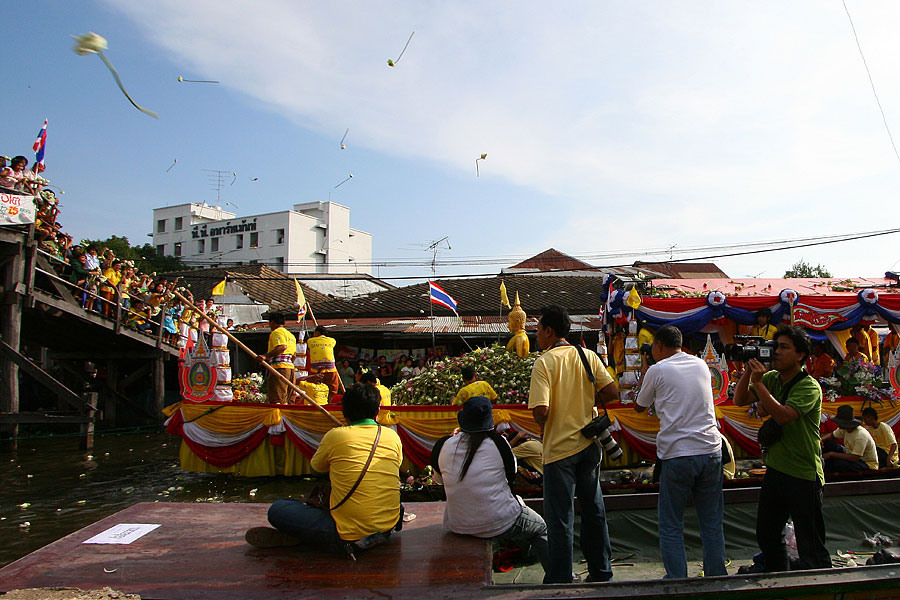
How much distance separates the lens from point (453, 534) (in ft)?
13.8

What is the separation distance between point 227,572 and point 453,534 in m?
1.48

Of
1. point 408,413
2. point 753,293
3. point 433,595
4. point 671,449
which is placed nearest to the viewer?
point 433,595

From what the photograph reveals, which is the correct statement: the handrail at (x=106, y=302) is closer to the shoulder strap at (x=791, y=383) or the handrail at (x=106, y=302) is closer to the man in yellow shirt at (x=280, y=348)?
the man in yellow shirt at (x=280, y=348)

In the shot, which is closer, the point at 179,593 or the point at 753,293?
the point at 179,593

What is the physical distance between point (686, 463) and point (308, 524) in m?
2.47

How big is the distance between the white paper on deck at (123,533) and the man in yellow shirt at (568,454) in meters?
2.87

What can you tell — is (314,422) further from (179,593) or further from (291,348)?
(179,593)

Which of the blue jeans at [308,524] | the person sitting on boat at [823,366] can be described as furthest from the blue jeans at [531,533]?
the person sitting on boat at [823,366]

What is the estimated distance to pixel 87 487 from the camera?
1009 cm

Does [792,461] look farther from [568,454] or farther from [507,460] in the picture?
[507,460]

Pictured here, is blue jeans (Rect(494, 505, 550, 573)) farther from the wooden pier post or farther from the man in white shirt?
the wooden pier post

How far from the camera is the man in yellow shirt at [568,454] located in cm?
400

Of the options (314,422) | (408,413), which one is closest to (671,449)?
(408,413)

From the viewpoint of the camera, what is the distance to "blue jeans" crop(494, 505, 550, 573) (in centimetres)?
411
